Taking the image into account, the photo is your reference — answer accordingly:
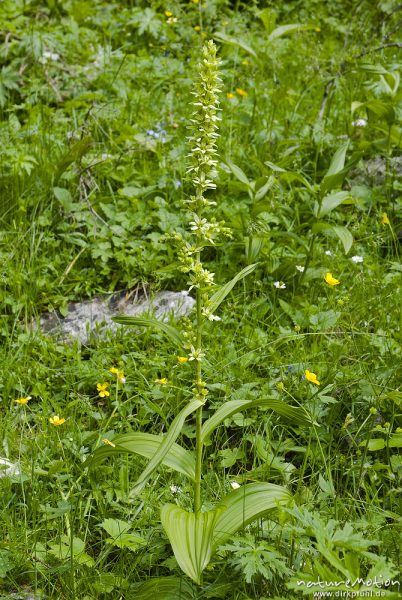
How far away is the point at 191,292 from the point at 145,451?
70.7 inches

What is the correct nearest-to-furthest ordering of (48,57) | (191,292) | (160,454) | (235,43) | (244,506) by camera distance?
(160,454)
(244,506)
(191,292)
(235,43)
(48,57)

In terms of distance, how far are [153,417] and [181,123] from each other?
8.12 ft

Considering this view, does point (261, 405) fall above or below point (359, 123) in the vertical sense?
above

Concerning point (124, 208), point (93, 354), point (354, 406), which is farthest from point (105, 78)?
point (354, 406)

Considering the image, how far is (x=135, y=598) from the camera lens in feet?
7.72

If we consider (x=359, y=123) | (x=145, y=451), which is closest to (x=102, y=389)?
(x=145, y=451)

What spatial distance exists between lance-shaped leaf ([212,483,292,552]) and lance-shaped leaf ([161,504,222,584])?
1.0 inches

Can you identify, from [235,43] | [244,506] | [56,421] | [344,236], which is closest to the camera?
[244,506]

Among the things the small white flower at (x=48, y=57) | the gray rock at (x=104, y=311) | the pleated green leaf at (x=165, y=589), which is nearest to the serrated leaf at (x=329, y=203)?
the gray rock at (x=104, y=311)

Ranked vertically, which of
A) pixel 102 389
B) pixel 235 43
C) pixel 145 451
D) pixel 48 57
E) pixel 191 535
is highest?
pixel 235 43

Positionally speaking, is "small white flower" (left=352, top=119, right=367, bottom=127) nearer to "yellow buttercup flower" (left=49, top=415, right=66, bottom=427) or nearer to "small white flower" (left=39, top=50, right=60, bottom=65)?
"small white flower" (left=39, top=50, right=60, bottom=65)

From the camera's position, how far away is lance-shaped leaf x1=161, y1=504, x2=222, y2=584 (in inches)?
87.7

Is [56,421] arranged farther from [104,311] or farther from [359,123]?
[359,123]

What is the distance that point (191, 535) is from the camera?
7.64 ft
